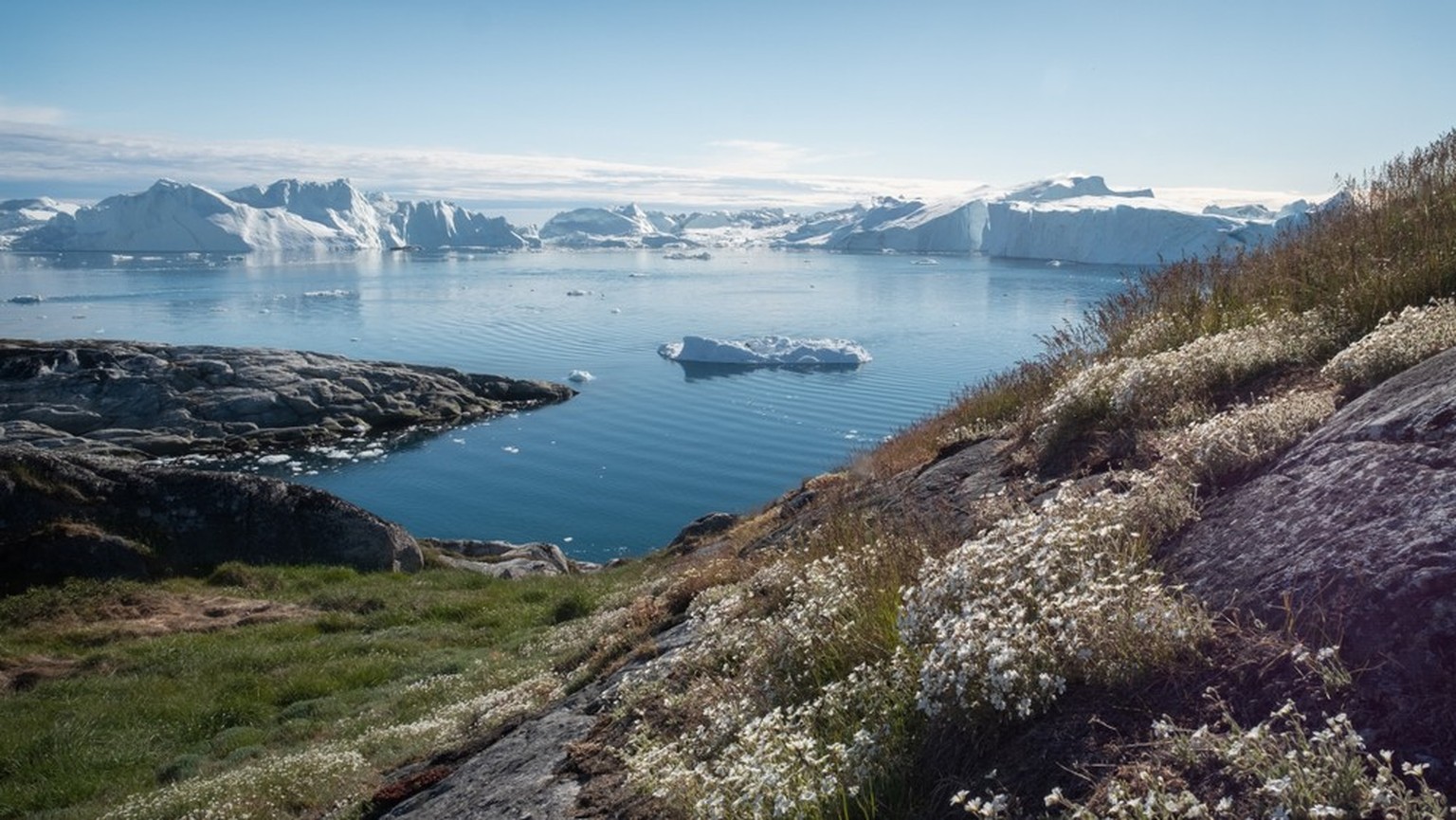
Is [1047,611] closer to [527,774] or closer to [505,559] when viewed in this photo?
[527,774]

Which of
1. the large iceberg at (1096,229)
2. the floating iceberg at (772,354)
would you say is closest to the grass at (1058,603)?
the floating iceberg at (772,354)

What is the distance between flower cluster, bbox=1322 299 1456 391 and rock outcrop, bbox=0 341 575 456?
5669cm

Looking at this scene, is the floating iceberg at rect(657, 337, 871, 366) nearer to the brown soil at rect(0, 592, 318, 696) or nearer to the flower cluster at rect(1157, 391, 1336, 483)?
the brown soil at rect(0, 592, 318, 696)

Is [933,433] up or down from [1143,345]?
down

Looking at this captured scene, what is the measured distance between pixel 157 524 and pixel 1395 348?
23912 mm

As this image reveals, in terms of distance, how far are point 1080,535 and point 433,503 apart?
139 ft

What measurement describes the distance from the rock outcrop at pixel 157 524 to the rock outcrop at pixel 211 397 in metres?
33.2

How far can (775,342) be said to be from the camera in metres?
74.0

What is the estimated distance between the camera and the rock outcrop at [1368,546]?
11.7ft

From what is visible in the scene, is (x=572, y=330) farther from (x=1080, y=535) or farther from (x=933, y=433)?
(x=1080, y=535)

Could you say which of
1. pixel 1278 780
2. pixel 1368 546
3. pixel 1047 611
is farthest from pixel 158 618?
pixel 1278 780

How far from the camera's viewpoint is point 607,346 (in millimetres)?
81312

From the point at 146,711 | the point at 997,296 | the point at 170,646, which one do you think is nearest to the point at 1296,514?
the point at 146,711

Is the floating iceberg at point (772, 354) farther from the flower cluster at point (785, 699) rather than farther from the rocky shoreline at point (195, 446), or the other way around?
the flower cluster at point (785, 699)
